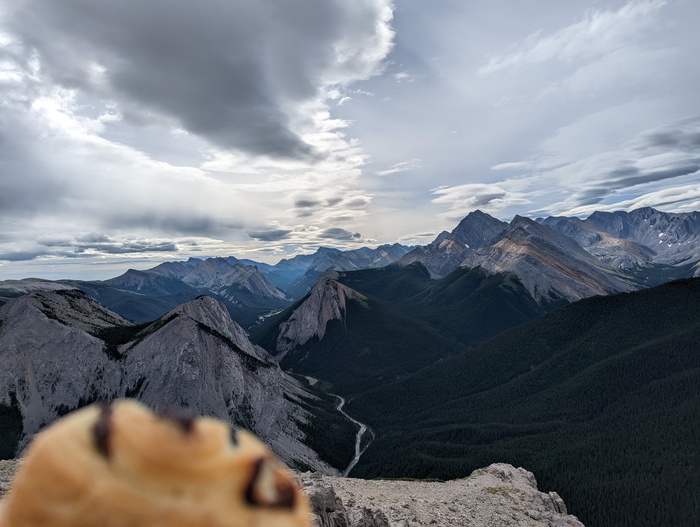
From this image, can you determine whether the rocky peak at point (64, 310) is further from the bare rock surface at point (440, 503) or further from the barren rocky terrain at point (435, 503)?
the bare rock surface at point (440, 503)

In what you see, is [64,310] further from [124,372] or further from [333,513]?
[333,513]

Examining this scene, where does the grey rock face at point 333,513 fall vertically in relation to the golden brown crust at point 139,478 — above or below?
below

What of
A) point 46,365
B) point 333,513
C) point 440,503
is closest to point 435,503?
point 440,503

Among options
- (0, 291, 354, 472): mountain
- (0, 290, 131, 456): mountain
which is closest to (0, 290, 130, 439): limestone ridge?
(0, 290, 131, 456): mountain

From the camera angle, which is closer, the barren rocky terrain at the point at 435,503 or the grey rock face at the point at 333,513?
the grey rock face at the point at 333,513

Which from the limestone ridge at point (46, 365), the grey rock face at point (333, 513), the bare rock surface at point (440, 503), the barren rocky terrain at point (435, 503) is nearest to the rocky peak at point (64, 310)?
the limestone ridge at point (46, 365)

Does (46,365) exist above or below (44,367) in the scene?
above

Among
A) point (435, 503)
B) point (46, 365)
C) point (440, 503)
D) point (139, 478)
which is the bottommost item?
point (46, 365)
